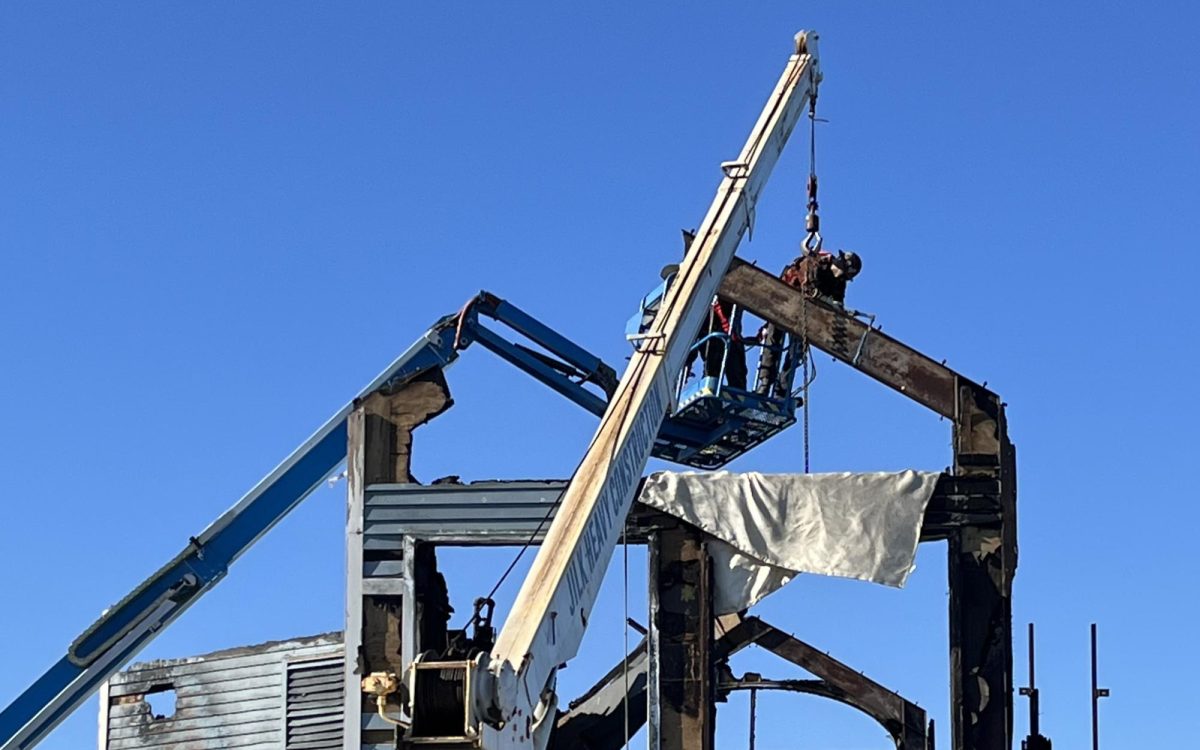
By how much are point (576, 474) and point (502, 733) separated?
10.7 feet

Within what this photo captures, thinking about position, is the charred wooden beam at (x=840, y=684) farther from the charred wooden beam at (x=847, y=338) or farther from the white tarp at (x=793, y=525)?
the charred wooden beam at (x=847, y=338)

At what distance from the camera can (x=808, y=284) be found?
2722cm

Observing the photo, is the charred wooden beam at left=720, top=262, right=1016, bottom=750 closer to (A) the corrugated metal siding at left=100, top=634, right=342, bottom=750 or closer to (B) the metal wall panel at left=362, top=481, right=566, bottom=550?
(B) the metal wall panel at left=362, top=481, right=566, bottom=550

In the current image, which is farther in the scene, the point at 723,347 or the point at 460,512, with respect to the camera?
the point at 723,347

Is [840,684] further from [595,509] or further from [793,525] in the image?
[595,509]

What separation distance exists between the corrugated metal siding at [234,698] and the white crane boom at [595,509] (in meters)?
9.20

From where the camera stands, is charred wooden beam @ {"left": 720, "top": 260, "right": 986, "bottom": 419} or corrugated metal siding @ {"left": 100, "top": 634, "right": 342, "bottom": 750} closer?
charred wooden beam @ {"left": 720, "top": 260, "right": 986, "bottom": 419}

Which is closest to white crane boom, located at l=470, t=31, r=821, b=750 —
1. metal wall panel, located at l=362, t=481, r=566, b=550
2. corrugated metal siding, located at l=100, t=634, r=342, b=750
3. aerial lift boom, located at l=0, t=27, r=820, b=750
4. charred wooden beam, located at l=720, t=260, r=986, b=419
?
aerial lift boom, located at l=0, t=27, r=820, b=750

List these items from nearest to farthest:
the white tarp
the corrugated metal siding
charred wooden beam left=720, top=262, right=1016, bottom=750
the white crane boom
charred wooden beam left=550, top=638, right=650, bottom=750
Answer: the white crane boom → charred wooden beam left=720, top=262, right=1016, bottom=750 → the white tarp → the corrugated metal siding → charred wooden beam left=550, top=638, right=650, bottom=750

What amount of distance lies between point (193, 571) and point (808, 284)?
312 inches

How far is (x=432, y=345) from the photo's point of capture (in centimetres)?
2777

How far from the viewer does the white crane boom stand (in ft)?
46.0

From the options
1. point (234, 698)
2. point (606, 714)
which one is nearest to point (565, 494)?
point (234, 698)

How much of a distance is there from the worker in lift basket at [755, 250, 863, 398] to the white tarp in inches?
90.9
